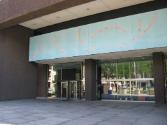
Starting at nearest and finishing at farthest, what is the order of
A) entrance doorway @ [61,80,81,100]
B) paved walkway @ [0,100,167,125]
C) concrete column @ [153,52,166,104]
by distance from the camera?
1. paved walkway @ [0,100,167,125]
2. concrete column @ [153,52,166,104]
3. entrance doorway @ [61,80,81,100]

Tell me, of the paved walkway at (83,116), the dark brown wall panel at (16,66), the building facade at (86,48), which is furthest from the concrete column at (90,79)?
the paved walkway at (83,116)

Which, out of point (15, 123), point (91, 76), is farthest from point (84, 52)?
point (15, 123)

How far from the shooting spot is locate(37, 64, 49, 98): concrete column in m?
26.9

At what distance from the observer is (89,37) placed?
20.6 m

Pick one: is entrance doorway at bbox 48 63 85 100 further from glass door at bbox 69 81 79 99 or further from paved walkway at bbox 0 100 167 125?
paved walkway at bbox 0 100 167 125

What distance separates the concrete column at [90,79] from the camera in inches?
899

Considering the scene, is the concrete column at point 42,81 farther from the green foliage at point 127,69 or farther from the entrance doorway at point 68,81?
the green foliage at point 127,69

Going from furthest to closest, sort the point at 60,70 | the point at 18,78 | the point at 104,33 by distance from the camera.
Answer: the point at 60,70 → the point at 18,78 → the point at 104,33

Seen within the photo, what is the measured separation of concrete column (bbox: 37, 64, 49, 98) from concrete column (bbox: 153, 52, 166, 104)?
1223cm

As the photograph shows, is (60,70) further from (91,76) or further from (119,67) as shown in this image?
(119,67)

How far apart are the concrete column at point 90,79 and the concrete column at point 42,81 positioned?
19.0 feet

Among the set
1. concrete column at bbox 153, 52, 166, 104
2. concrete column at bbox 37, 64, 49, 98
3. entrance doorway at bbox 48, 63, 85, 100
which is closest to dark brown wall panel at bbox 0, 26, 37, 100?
concrete column at bbox 37, 64, 49, 98

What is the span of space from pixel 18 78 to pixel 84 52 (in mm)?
7957

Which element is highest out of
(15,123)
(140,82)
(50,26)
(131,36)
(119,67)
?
(50,26)
